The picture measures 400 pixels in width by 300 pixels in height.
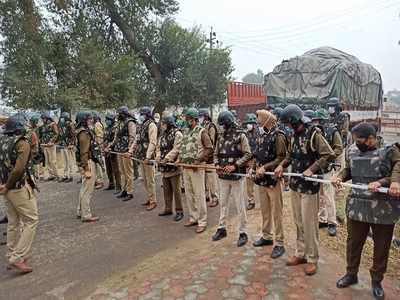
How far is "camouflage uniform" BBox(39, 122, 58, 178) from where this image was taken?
9.73 meters

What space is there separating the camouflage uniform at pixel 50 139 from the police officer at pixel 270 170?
6.63m

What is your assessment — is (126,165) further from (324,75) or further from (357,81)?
(357,81)

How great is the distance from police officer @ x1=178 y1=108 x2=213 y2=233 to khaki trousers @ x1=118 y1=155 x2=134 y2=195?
79.7 inches

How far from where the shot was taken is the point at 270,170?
4.69 meters

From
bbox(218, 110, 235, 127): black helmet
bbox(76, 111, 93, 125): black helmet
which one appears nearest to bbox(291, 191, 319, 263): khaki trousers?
bbox(218, 110, 235, 127): black helmet

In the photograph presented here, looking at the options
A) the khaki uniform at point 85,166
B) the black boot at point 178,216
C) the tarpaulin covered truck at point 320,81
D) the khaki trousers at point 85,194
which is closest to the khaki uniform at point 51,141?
the khaki uniform at point 85,166

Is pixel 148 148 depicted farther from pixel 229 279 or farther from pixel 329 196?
pixel 229 279

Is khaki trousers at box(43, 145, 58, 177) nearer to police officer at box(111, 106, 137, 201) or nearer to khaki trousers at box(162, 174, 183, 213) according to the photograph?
police officer at box(111, 106, 137, 201)

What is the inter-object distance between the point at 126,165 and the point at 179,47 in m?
17.6

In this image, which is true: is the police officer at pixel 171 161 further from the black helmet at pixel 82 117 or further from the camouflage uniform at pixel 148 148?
the black helmet at pixel 82 117

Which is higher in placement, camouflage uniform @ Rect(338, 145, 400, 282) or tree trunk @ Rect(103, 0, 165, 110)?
tree trunk @ Rect(103, 0, 165, 110)

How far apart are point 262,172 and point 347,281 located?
1518mm

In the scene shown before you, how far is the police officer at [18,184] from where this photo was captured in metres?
4.48

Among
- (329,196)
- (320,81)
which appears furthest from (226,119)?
(320,81)
